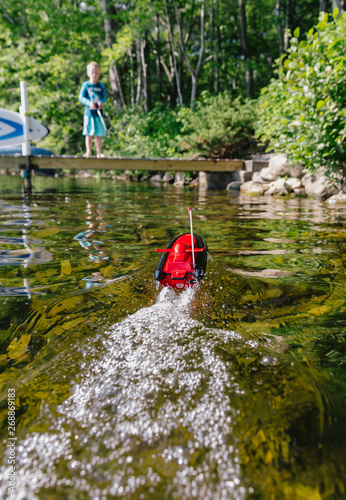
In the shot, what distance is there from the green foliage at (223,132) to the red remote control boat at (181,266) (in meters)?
11.2

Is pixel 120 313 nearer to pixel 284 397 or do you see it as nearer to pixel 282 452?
pixel 284 397

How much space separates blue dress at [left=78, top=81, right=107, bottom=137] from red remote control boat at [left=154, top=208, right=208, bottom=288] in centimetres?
680

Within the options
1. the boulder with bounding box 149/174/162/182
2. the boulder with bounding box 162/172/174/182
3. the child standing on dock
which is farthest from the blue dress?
the boulder with bounding box 149/174/162/182

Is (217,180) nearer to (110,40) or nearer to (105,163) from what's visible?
(105,163)

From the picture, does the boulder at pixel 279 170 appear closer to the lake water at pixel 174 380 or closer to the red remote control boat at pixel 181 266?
the lake water at pixel 174 380

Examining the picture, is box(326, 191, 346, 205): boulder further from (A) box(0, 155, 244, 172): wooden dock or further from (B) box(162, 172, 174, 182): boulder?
(B) box(162, 172, 174, 182): boulder

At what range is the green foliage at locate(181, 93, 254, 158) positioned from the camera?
43.4 ft

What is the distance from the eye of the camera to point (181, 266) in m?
2.60

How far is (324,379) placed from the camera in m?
1.60

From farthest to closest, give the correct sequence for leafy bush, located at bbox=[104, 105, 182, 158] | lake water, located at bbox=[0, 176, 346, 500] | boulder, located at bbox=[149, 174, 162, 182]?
boulder, located at bbox=[149, 174, 162, 182]
leafy bush, located at bbox=[104, 105, 182, 158]
lake water, located at bbox=[0, 176, 346, 500]

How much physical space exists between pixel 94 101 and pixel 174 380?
8270mm

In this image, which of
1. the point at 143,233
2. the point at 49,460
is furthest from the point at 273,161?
the point at 49,460

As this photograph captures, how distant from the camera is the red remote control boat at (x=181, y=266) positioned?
8.01 ft

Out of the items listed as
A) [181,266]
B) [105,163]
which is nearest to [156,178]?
[105,163]
